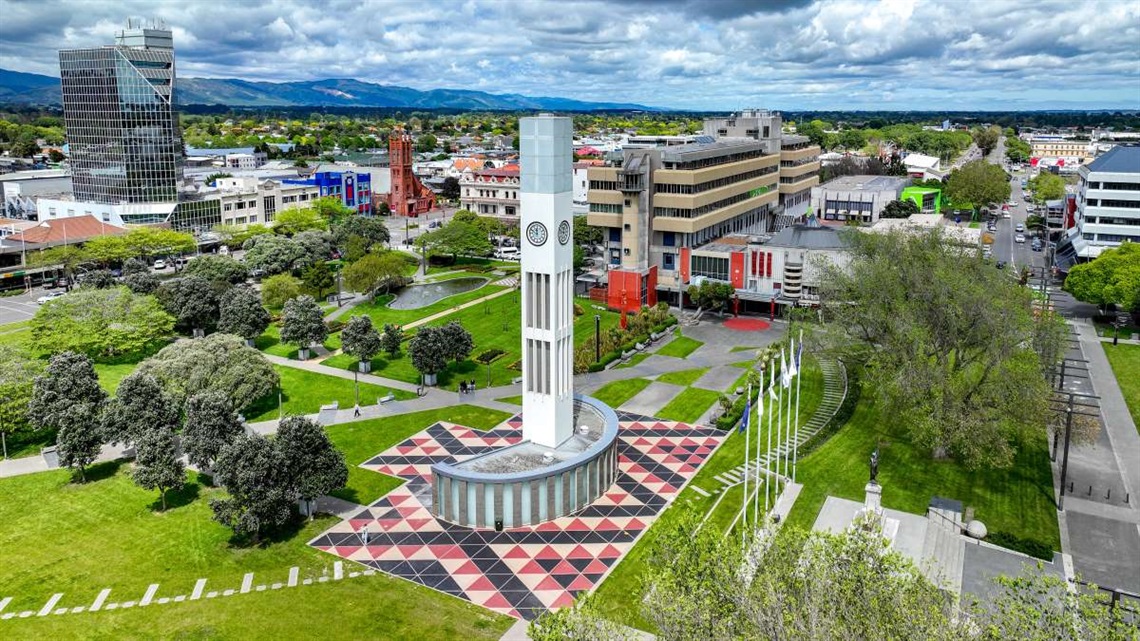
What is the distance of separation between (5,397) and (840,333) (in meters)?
56.0

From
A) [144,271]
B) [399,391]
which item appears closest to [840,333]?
[399,391]

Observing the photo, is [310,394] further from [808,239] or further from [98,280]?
[808,239]

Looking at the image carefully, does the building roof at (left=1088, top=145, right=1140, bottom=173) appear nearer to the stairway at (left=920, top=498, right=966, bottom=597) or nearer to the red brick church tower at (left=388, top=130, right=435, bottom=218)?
the stairway at (left=920, top=498, right=966, bottom=597)

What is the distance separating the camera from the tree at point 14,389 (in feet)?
172

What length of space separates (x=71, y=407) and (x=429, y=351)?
24417 millimetres

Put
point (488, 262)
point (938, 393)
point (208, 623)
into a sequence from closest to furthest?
point (208, 623) < point (938, 393) < point (488, 262)

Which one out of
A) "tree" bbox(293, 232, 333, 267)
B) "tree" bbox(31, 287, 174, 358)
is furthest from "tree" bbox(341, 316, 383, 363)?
"tree" bbox(293, 232, 333, 267)

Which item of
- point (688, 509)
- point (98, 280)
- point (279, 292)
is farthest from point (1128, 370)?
point (98, 280)

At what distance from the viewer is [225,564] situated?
3959 cm

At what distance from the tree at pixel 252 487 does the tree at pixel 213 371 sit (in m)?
14.8

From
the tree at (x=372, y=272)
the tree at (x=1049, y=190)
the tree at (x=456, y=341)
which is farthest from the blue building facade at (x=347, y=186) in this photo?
the tree at (x=1049, y=190)

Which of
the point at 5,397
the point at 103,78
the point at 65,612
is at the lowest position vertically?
the point at 65,612

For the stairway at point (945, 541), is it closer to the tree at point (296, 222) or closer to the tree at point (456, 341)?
the tree at point (456, 341)

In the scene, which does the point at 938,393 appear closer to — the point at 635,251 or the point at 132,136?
the point at 635,251
